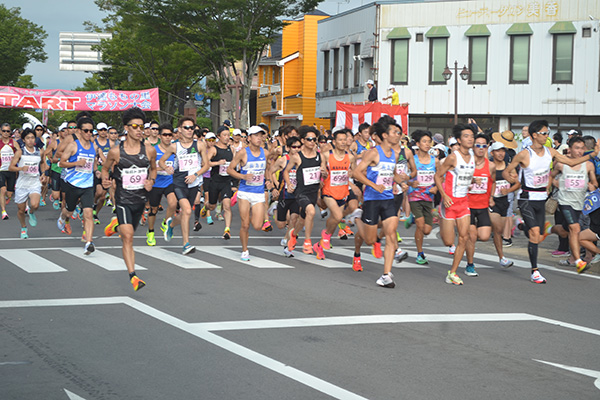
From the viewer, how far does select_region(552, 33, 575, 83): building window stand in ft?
122

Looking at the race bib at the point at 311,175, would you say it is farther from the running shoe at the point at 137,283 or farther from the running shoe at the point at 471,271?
the running shoe at the point at 137,283

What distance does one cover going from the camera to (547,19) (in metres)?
37.3

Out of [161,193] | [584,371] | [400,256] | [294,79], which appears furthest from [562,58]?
[584,371]

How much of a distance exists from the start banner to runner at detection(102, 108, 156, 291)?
1407cm

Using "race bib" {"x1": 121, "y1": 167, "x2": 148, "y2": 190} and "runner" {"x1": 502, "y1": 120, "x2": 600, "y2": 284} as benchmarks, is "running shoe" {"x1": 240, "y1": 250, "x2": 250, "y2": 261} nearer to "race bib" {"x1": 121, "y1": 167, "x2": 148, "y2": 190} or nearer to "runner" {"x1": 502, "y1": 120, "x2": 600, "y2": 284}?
"race bib" {"x1": 121, "y1": 167, "x2": 148, "y2": 190}

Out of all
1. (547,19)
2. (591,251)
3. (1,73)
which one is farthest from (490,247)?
(1,73)

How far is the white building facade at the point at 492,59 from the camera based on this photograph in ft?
122

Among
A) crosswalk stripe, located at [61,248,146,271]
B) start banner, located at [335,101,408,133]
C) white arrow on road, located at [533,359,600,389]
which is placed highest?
start banner, located at [335,101,408,133]

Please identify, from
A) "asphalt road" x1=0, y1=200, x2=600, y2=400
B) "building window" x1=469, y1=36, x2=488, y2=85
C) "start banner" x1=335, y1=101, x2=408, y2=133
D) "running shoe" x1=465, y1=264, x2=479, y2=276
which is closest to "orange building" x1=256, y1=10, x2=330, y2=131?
"building window" x1=469, y1=36, x2=488, y2=85

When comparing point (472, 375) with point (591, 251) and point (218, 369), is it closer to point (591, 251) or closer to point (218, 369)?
point (218, 369)

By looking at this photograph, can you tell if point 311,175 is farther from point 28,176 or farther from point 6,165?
point 6,165

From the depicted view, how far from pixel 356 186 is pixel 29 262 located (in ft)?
16.7

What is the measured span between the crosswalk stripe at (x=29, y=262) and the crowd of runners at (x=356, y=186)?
33.5 inches

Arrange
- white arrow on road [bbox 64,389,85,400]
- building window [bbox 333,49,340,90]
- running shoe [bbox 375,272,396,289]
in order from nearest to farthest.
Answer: white arrow on road [bbox 64,389,85,400] < running shoe [bbox 375,272,396,289] < building window [bbox 333,49,340,90]
